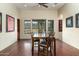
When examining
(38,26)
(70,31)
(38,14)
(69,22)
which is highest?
(38,14)

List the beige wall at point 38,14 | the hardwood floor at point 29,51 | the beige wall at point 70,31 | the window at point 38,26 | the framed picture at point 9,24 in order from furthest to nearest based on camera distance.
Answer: the beige wall at point 38,14 < the beige wall at point 70,31 < the framed picture at point 9,24 < the window at point 38,26 < the hardwood floor at point 29,51

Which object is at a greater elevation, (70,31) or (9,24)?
(9,24)

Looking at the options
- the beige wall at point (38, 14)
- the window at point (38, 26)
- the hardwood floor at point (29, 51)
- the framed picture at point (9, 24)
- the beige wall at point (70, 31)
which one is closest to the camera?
the hardwood floor at point (29, 51)

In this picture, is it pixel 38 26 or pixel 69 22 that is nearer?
pixel 38 26

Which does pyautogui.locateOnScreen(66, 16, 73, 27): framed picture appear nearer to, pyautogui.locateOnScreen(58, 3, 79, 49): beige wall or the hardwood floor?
pyautogui.locateOnScreen(58, 3, 79, 49): beige wall

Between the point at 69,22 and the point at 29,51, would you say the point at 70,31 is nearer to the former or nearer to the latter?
the point at 69,22

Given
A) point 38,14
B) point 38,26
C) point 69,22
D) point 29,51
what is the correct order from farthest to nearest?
point 38,14 → point 69,22 → point 29,51 → point 38,26

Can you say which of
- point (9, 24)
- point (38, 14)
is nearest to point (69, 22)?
point (38, 14)

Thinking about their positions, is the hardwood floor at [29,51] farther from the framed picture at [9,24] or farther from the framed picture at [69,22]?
the framed picture at [69,22]

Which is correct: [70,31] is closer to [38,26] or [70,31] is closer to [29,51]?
[38,26]

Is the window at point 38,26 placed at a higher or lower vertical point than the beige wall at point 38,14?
lower

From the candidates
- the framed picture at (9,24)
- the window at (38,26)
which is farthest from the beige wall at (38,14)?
the framed picture at (9,24)

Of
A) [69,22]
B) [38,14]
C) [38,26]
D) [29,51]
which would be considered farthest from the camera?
[38,14]

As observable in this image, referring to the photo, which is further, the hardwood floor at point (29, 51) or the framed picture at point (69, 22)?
the framed picture at point (69, 22)
